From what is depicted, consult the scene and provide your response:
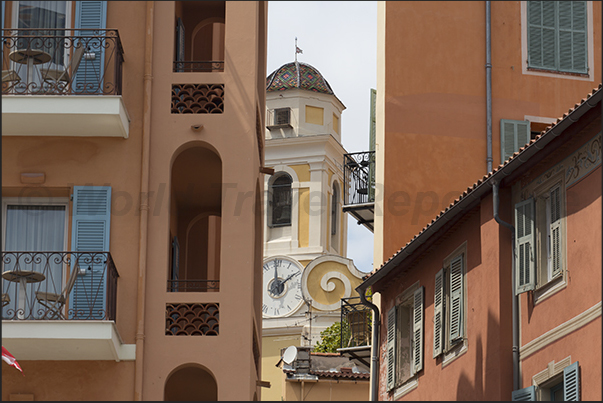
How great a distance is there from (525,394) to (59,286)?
5985mm

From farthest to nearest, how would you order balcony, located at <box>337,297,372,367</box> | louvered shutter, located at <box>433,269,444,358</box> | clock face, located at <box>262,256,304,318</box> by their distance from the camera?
clock face, located at <box>262,256,304,318</box>
balcony, located at <box>337,297,372,367</box>
louvered shutter, located at <box>433,269,444,358</box>

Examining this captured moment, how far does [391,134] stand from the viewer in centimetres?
2381

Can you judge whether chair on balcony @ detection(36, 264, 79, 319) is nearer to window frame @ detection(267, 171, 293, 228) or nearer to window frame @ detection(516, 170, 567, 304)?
window frame @ detection(516, 170, 567, 304)

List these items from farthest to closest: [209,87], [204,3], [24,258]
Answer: [204,3], [209,87], [24,258]

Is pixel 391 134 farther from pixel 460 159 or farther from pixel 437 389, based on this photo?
Answer: pixel 437 389

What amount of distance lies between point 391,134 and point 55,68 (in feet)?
30.4

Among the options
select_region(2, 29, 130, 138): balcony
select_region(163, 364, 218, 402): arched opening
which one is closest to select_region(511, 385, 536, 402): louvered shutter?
select_region(163, 364, 218, 402): arched opening

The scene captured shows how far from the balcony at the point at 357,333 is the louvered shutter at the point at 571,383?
30.8 ft

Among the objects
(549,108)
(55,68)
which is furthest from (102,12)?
(549,108)

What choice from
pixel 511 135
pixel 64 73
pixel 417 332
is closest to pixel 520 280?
pixel 417 332

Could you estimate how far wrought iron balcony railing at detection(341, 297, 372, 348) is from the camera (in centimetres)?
2369

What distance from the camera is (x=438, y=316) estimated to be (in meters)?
18.6

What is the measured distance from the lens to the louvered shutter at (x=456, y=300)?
17594 mm

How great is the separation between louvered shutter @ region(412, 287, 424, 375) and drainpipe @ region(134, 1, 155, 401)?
5886mm
